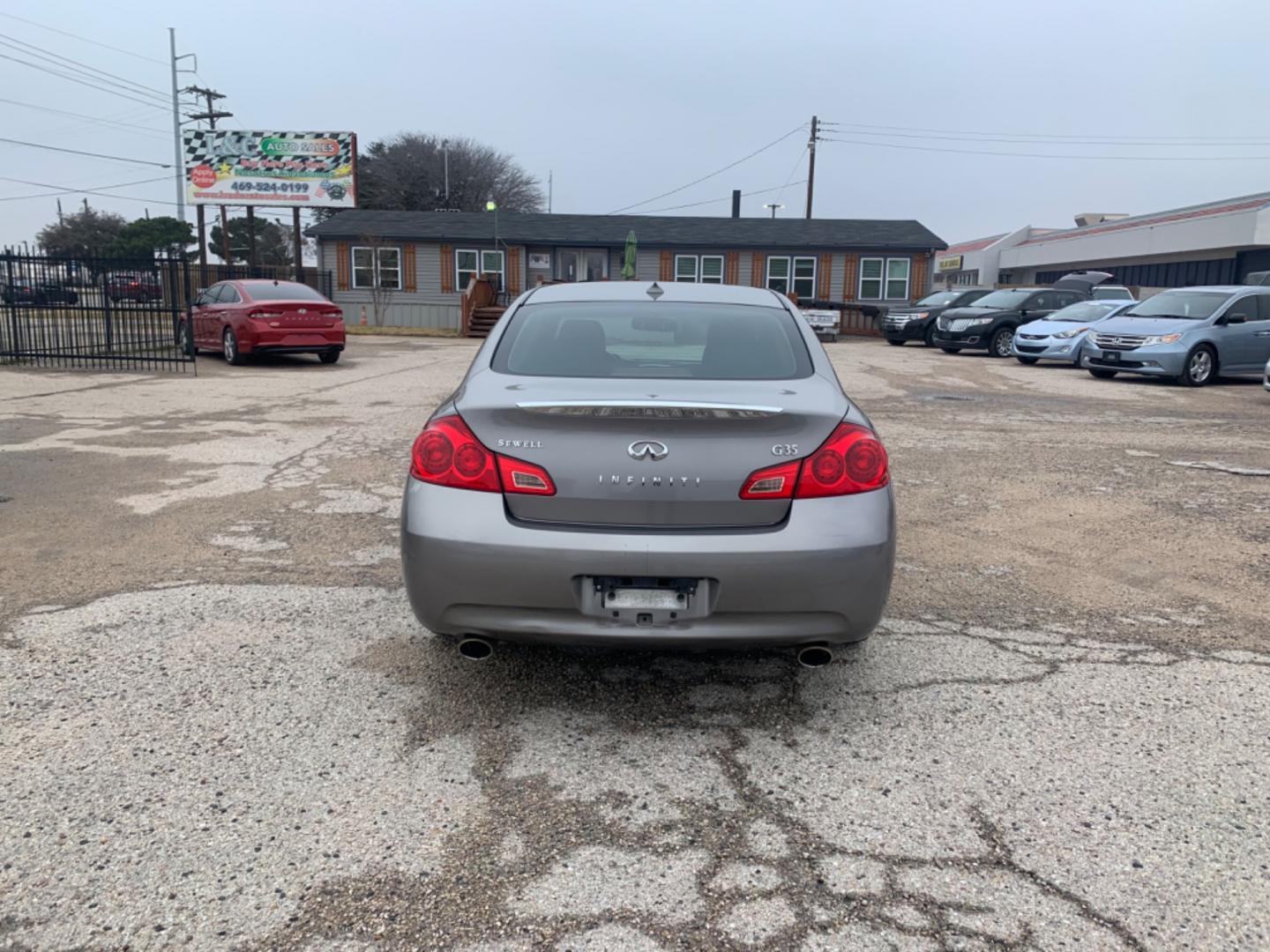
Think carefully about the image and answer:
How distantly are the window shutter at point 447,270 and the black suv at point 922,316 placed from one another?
53.9 ft

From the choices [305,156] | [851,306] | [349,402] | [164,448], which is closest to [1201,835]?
[164,448]

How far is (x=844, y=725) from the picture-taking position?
356 cm

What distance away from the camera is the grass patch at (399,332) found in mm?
30805

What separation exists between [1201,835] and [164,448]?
8294 mm

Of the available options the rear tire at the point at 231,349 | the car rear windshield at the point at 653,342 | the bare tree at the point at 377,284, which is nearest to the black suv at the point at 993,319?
the rear tire at the point at 231,349

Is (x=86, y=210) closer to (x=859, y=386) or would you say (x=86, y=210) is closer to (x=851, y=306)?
(x=851, y=306)

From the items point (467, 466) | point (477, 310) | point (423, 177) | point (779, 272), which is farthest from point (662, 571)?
point (423, 177)

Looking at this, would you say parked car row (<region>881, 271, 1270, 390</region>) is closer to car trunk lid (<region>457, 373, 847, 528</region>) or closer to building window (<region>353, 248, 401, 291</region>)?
car trunk lid (<region>457, 373, 847, 528</region>)

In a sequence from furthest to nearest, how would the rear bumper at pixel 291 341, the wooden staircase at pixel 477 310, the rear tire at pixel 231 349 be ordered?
the wooden staircase at pixel 477 310
the rear tire at pixel 231 349
the rear bumper at pixel 291 341

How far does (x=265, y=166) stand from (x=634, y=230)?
45.5 feet

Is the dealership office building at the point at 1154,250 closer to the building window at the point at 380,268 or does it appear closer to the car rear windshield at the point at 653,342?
the building window at the point at 380,268

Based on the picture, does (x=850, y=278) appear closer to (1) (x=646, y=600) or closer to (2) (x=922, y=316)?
(2) (x=922, y=316)

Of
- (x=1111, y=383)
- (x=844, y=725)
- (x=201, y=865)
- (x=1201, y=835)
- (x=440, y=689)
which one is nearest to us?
(x=201, y=865)

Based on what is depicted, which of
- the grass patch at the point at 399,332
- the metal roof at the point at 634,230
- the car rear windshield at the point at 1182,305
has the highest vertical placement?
the metal roof at the point at 634,230
